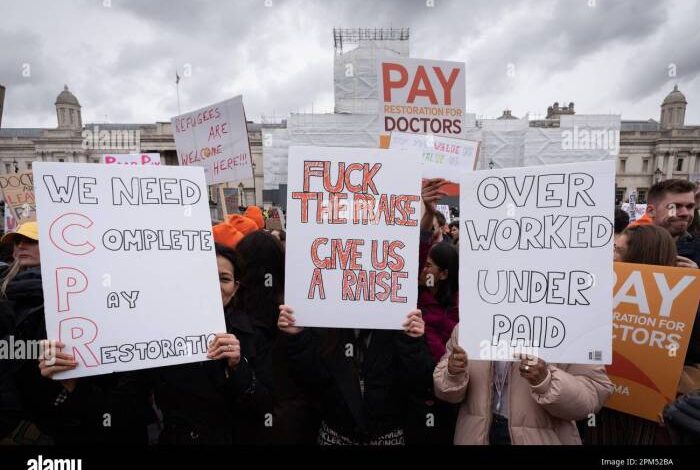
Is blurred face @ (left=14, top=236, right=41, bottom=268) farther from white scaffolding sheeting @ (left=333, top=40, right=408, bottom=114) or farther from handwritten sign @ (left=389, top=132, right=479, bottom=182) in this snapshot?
white scaffolding sheeting @ (left=333, top=40, right=408, bottom=114)

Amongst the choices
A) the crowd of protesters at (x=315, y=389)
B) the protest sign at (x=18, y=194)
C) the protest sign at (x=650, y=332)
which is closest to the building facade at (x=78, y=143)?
the protest sign at (x=18, y=194)

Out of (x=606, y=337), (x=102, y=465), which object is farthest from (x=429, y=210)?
(x=102, y=465)

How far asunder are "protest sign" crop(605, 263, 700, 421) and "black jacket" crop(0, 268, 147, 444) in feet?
8.19

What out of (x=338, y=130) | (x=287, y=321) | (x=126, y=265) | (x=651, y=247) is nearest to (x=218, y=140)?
(x=126, y=265)

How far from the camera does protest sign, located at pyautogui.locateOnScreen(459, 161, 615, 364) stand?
1.70 meters

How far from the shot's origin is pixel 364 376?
79.4 inches

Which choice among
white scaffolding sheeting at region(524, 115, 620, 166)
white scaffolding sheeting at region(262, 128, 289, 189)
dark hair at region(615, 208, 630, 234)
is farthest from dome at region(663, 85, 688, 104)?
dark hair at region(615, 208, 630, 234)

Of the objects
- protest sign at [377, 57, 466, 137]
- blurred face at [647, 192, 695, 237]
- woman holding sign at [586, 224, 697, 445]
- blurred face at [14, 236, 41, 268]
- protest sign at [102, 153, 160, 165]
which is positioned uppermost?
protest sign at [377, 57, 466, 137]

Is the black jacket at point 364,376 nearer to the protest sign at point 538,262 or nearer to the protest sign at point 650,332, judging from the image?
the protest sign at point 538,262

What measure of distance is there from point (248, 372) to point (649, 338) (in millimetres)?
2023

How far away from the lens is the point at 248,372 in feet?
6.06

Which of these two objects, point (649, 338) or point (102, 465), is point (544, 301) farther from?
point (102, 465)

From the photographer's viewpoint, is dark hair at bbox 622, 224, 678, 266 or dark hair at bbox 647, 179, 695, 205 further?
dark hair at bbox 647, 179, 695, 205

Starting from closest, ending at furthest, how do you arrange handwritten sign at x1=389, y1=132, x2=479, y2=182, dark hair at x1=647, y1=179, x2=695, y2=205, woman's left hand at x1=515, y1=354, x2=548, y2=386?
1. woman's left hand at x1=515, y1=354, x2=548, y2=386
2. dark hair at x1=647, y1=179, x2=695, y2=205
3. handwritten sign at x1=389, y1=132, x2=479, y2=182
